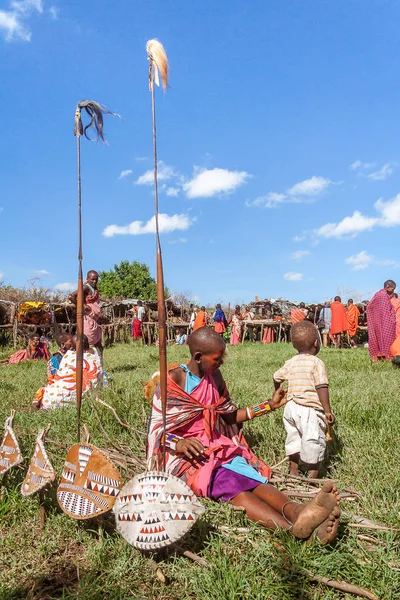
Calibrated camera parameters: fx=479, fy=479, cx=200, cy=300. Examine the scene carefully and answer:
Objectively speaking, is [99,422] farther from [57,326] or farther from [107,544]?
[57,326]

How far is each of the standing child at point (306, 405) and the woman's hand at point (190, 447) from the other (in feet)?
3.12

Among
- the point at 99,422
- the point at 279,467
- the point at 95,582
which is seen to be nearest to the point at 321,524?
the point at 95,582

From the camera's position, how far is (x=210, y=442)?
3.12 m

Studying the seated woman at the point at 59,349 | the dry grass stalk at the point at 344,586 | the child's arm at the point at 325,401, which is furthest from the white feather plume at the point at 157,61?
the seated woman at the point at 59,349

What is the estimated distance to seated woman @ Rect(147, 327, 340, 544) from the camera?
2.67 metres

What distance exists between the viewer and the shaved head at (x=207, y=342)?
3.03 m

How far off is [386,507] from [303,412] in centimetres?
85

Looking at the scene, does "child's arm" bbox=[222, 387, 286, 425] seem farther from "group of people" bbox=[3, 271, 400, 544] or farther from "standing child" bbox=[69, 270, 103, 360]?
"standing child" bbox=[69, 270, 103, 360]

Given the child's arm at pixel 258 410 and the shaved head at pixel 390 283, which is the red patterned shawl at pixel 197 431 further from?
the shaved head at pixel 390 283

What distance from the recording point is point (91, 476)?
8.53 feet

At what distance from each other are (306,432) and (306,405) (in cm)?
21

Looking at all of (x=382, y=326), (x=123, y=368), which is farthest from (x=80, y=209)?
(x=382, y=326)

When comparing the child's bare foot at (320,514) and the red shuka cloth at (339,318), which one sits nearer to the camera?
the child's bare foot at (320,514)

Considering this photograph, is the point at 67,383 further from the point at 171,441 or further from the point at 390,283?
the point at 390,283
